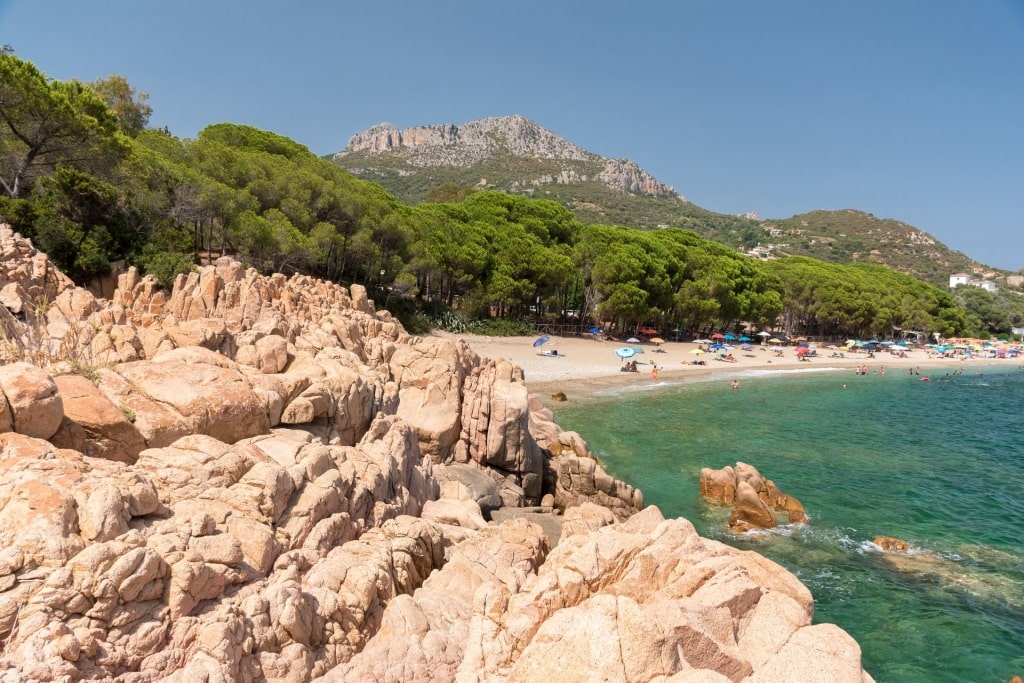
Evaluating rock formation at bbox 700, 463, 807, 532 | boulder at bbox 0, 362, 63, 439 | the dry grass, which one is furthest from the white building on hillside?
boulder at bbox 0, 362, 63, 439

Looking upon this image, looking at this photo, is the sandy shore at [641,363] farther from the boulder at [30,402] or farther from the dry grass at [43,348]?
the boulder at [30,402]

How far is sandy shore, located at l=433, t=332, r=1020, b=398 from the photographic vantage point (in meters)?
44.1

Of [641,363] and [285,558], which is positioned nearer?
[285,558]

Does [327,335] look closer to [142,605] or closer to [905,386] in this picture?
[142,605]

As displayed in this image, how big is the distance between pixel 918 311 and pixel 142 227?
104m

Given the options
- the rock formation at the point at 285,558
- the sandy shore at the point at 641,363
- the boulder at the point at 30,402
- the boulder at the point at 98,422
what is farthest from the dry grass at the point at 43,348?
the sandy shore at the point at 641,363

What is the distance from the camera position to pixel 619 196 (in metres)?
185

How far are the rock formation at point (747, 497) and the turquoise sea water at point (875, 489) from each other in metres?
0.47

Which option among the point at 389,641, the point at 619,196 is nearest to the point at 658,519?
the point at 389,641

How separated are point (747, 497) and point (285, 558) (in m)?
16.2

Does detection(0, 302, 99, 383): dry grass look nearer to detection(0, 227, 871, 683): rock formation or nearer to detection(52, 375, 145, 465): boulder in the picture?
detection(0, 227, 871, 683): rock formation

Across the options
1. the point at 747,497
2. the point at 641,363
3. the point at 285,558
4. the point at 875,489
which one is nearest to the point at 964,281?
the point at 641,363

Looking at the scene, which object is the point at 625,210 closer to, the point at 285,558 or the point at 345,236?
the point at 345,236

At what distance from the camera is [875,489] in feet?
75.1
